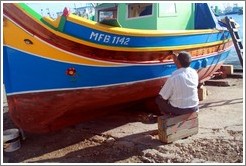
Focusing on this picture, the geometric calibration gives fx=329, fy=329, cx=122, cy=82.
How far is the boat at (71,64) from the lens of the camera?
4.62 meters

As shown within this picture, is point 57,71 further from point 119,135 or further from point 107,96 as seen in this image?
point 119,135

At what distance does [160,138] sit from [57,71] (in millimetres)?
1783

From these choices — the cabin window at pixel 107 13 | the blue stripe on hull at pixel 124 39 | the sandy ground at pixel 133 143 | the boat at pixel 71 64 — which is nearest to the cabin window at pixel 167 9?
the blue stripe on hull at pixel 124 39

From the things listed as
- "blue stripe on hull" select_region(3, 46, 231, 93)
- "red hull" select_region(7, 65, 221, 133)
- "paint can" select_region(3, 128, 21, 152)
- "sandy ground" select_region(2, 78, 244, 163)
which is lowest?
"sandy ground" select_region(2, 78, 244, 163)

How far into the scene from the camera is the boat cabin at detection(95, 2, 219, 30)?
644 centimetres

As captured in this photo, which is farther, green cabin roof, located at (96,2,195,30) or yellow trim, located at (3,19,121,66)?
green cabin roof, located at (96,2,195,30)

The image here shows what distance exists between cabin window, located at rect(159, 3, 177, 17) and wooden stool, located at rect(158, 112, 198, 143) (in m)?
2.42

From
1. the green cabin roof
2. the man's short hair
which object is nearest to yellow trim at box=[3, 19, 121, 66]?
the man's short hair

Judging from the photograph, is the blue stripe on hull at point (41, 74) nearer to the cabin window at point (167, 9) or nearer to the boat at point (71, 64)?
the boat at point (71, 64)

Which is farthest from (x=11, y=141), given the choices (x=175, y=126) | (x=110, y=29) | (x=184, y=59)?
(x=184, y=59)

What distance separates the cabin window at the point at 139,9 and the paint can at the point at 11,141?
11.0 ft

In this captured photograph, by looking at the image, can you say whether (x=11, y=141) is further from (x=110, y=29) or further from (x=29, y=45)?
(x=110, y=29)

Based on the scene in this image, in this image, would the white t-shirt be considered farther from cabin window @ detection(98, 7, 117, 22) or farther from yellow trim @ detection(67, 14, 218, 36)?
cabin window @ detection(98, 7, 117, 22)

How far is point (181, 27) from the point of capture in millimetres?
6918
